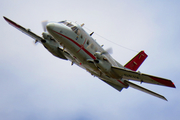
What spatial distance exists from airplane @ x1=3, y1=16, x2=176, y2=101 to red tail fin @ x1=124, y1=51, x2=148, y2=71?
270 cm

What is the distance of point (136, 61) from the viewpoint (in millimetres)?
25422

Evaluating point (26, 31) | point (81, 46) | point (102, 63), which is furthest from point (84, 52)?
point (26, 31)

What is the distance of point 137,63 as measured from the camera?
2542 cm

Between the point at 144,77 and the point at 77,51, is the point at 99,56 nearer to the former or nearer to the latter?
the point at 77,51

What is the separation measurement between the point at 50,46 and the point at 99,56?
528 centimetres

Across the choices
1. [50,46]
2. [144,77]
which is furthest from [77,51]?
[144,77]

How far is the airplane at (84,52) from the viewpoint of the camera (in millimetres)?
18156

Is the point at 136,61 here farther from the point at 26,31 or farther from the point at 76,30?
the point at 26,31

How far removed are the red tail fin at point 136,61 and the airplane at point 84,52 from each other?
2701 mm

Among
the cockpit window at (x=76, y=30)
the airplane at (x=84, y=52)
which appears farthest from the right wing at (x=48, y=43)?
the cockpit window at (x=76, y=30)

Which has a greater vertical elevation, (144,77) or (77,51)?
(144,77)

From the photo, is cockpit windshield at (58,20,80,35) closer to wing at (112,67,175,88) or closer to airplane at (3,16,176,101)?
airplane at (3,16,176,101)

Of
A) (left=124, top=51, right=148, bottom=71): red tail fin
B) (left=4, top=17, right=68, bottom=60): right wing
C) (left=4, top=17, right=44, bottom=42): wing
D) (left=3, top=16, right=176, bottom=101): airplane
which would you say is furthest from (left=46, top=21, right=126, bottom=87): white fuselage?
(left=124, top=51, right=148, bottom=71): red tail fin

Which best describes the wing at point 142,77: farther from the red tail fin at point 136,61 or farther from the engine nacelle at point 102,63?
the red tail fin at point 136,61
